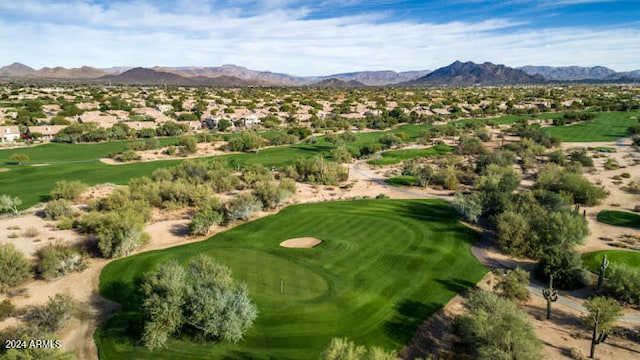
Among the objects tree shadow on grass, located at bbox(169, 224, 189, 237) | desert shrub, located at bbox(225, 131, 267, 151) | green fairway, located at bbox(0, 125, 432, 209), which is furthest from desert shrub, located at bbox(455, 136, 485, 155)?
tree shadow on grass, located at bbox(169, 224, 189, 237)

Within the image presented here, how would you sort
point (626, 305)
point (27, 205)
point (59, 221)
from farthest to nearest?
point (27, 205), point (59, 221), point (626, 305)

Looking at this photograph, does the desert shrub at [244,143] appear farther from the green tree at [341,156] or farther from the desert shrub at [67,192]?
the desert shrub at [67,192]

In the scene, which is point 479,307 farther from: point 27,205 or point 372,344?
point 27,205

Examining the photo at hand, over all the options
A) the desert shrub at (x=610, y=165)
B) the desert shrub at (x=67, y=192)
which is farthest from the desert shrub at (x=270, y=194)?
the desert shrub at (x=610, y=165)

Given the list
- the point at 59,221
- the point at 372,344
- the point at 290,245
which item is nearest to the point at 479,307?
the point at 372,344

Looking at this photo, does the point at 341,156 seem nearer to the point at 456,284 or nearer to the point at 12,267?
the point at 456,284

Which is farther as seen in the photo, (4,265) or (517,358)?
(4,265)

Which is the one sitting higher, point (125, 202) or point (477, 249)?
point (125, 202)

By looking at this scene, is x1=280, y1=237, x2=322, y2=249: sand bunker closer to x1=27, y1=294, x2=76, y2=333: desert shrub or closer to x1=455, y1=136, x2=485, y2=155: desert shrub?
x1=27, y1=294, x2=76, y2=333: desert shrub
